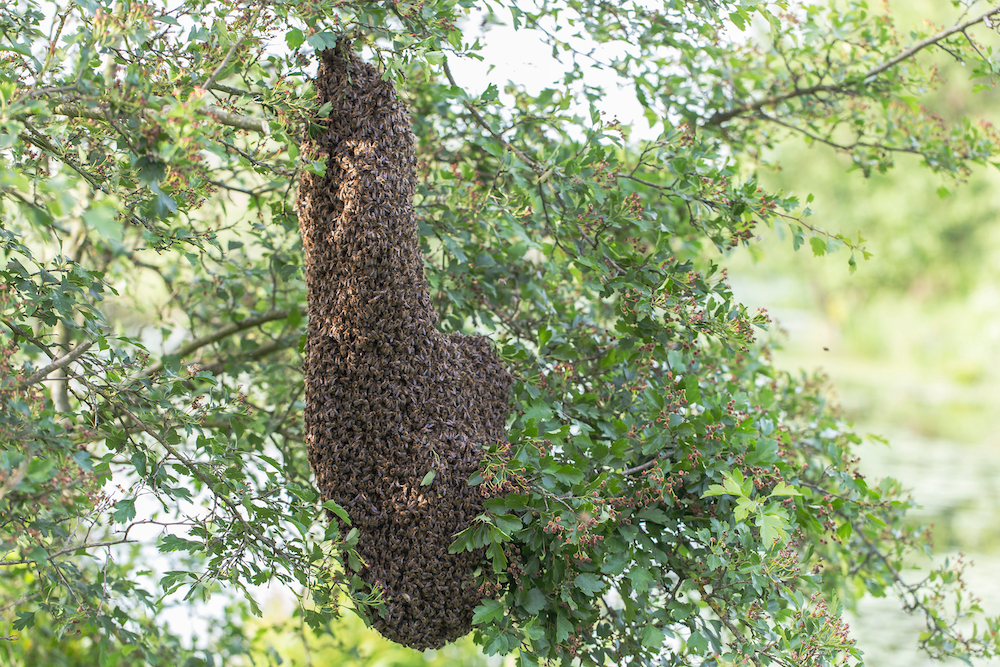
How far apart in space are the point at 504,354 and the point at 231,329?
58.9 inches

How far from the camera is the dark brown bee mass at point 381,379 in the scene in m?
2.04

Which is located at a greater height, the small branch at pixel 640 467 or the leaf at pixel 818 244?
the leaf at pixel 818 244

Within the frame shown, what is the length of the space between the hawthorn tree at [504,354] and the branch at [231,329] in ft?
0.10

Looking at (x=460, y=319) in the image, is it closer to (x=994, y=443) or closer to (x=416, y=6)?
(x=416, y=6)

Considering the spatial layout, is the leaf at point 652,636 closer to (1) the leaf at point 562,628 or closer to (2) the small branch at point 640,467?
(1) the leaf at point 562,628

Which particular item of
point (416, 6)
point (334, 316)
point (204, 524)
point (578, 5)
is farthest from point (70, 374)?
point (578, 5)

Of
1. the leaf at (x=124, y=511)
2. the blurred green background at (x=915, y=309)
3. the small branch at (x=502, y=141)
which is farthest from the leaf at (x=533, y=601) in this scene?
the blurred green background at (x=915, y=309)

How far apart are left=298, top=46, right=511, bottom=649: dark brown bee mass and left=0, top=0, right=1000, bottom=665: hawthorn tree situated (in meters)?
0.08

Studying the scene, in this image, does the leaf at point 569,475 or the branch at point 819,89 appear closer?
the leaf at point 569,475

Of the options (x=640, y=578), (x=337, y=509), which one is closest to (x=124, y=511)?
(x=337, y=509)

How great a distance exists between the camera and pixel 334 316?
2.08 m

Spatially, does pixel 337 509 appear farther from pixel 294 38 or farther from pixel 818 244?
pixel 818 244

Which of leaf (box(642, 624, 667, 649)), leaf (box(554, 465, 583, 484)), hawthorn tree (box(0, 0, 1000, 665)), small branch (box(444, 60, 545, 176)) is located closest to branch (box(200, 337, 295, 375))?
hawthorn tree (box(0, 0, 1000, 665))

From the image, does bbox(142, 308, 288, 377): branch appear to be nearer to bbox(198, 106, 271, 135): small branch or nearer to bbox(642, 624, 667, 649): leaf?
bbox(198, 106, 271, 135): small branch
